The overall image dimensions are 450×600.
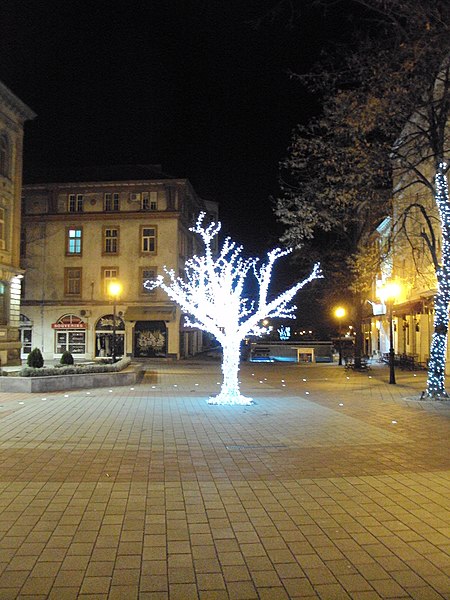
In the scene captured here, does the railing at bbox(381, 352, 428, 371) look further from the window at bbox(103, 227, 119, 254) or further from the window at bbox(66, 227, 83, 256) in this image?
the window at bbox(66, 227, 83, 256)

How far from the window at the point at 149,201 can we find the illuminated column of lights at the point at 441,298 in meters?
30.9

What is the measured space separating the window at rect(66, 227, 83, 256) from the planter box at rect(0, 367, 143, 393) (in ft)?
83.7

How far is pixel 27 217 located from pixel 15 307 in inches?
563

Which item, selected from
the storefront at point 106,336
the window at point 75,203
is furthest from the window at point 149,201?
the storefront at point 106,336

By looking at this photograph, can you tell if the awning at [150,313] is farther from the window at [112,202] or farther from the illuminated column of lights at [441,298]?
the illuminated column of lights at [441,298]

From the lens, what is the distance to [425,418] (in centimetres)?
1267

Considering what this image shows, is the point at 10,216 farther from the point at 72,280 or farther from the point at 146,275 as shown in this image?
the point at 146,275

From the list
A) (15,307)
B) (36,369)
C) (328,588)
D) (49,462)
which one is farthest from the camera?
(15,307)

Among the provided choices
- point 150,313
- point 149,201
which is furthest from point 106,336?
point 149,201

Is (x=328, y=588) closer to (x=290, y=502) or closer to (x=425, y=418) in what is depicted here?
(x=290, y=502)

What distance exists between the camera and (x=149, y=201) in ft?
146

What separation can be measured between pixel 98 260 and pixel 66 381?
26.9 metres

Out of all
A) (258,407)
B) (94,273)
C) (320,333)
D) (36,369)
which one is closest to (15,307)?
(94,273)

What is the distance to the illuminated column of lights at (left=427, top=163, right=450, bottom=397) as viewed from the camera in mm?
15719
